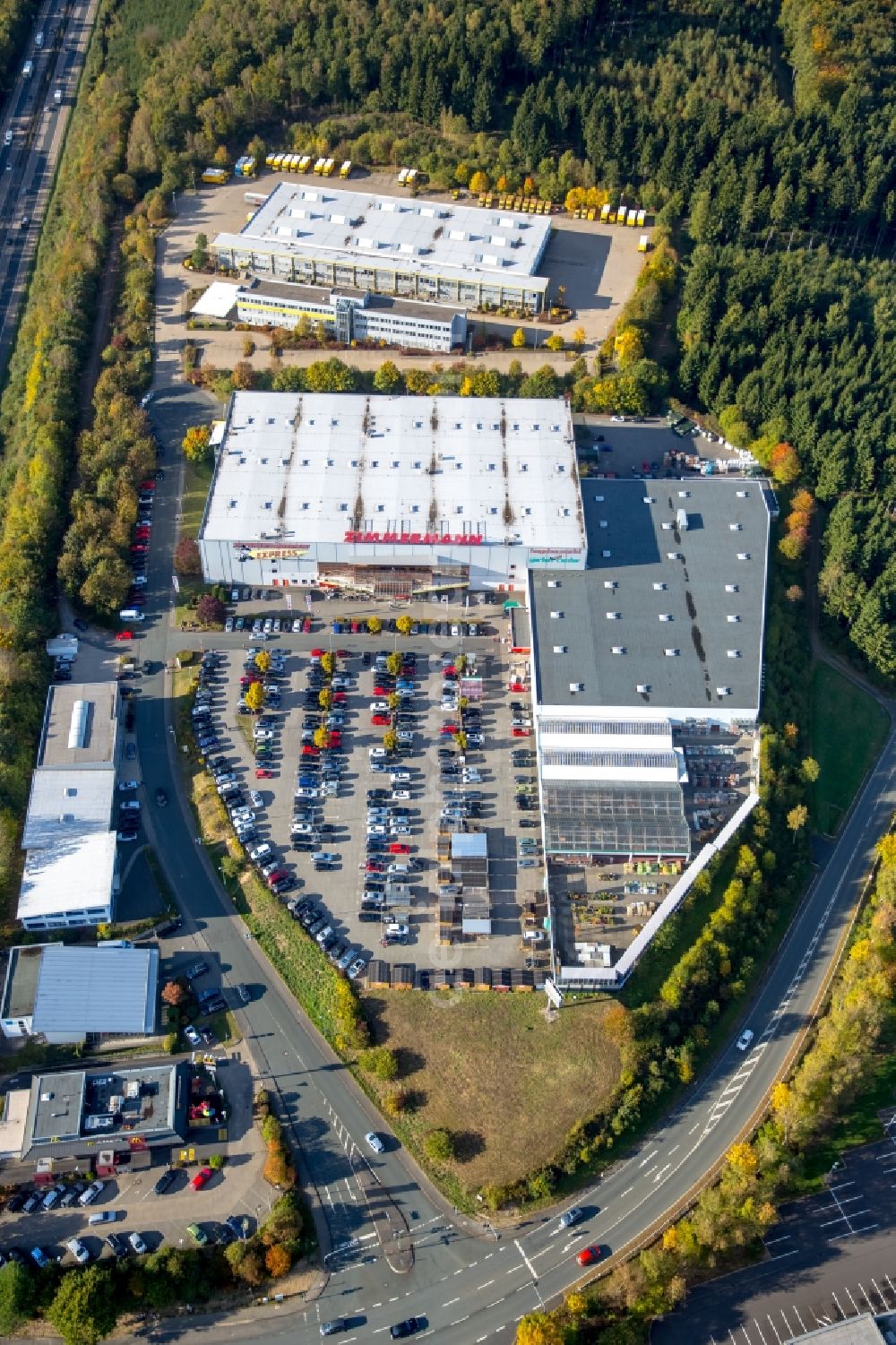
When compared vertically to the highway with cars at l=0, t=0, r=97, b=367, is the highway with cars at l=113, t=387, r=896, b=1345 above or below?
below

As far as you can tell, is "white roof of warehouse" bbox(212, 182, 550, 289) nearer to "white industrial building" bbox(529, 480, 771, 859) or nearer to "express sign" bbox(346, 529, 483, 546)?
"white industrial building" bbox(529, 480, 771, 859)

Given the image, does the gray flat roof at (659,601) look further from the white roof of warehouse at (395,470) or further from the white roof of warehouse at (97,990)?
the white roof of warehouse at (97,990)

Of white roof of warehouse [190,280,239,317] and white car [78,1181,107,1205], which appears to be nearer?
white car [78,1181,107,1205]

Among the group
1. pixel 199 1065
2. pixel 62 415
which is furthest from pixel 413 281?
pixel 199 1065

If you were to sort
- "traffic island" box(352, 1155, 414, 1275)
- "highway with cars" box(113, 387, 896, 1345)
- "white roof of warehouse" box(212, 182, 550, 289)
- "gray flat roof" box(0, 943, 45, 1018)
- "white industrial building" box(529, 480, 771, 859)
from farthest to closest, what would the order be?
"white roof of warehouse" box(212, 182, 550, 289)
"white industrial building" box(529, 480, 771, 859)
"gray flat roof" box(0, 943, 45, 1018)
"traffic island" box(352, 1155, 414, 1275)
"highway with cars" box(113, 387, 896, 1345)

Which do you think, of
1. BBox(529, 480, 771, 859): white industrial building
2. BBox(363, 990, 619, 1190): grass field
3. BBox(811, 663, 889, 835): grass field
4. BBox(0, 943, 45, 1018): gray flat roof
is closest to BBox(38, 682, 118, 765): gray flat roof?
BBox(0, 943, 45, 1018): gray flat roof

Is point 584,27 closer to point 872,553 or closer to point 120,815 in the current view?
point 872,553

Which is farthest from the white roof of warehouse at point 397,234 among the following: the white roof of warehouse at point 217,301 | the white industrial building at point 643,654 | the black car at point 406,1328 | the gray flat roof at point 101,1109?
the black car at point 406,1328
